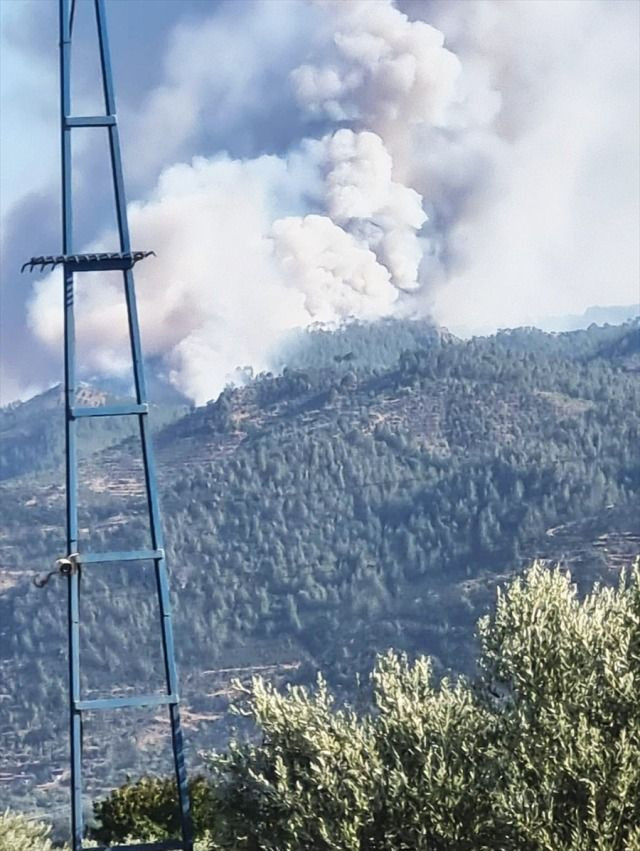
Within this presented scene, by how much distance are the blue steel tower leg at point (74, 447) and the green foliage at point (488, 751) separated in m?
2.28

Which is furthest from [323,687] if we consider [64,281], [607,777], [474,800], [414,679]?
[64,281]

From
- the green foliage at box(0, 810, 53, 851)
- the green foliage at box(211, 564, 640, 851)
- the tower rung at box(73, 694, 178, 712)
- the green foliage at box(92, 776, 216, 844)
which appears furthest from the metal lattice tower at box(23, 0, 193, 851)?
the green foliage at box(92, 776, 216, 844)

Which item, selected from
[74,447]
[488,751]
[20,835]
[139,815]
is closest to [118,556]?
[74,447]

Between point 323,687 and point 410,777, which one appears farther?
point 323,687

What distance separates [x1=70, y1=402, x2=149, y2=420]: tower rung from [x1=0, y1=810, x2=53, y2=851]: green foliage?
15.1m

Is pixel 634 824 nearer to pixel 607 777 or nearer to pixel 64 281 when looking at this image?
pixel 607 777

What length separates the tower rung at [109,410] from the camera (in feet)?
77.2

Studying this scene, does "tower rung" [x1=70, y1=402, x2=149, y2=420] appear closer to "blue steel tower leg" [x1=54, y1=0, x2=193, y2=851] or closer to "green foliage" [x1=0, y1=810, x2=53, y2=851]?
"blue steel tower leg" [x1=54, y1=0, x2=193, y2=851]

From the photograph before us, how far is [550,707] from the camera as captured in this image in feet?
79.9

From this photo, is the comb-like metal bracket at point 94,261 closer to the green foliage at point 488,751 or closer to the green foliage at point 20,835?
the green foliage at point 488,751

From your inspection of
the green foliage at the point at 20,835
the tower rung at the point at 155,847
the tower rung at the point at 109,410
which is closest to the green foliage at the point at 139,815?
the green foliage at the point at 20,835

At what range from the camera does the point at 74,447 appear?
24.9 metres

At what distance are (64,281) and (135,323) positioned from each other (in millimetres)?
983

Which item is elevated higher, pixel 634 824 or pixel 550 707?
pixel 550 707
